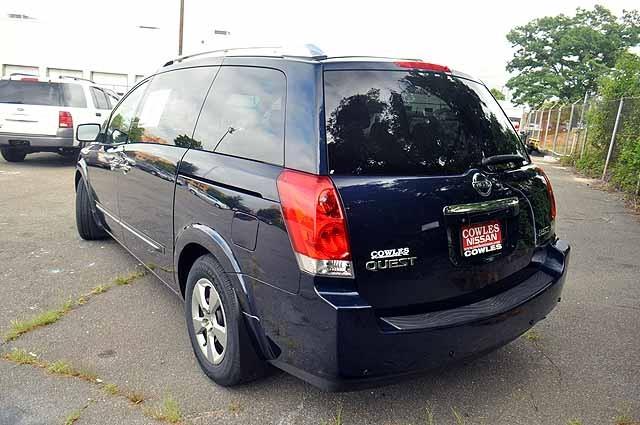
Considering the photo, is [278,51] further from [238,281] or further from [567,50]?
[567,50]

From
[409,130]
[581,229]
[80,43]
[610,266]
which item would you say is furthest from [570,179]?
[80,43]

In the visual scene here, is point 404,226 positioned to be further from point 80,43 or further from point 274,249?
point 80,43

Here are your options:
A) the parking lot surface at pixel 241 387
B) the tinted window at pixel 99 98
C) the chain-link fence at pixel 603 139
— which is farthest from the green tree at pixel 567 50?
the parking lot surface at pixel 241 387

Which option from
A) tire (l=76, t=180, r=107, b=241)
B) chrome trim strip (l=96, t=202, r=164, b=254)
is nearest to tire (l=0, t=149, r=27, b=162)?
tire (l=76, t=180, r=107, b=241)

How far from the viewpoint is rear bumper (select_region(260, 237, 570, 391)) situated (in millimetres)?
2033

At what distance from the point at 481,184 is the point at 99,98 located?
10976 millimetres

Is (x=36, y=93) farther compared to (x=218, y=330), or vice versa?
(x=36, y=93)

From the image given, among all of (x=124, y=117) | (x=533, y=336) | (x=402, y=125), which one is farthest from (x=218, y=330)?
(x=124, y=117)

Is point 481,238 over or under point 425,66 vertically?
under

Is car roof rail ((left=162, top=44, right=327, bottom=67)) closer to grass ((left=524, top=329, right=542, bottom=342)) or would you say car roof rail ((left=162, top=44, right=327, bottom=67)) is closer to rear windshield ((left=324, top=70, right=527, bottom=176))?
rear windshield ((left=324, top=70, right=527, bottom=176))

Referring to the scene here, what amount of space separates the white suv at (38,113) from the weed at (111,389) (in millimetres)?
8384

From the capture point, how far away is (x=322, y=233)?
2.06 m

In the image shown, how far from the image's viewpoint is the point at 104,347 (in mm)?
3084

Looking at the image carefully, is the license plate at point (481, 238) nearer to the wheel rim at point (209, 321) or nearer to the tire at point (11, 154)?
the wheel rim at point (209, 321)
